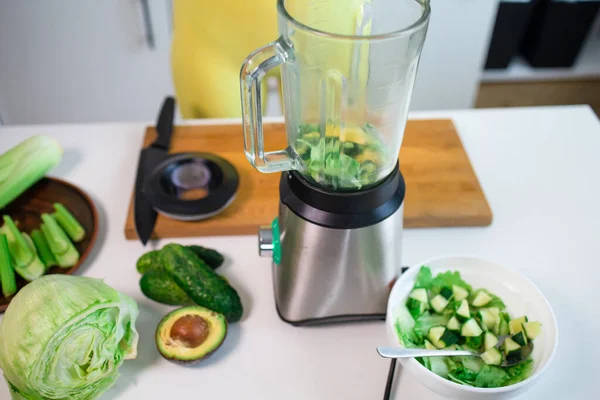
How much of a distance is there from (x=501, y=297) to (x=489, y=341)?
3.7 inches

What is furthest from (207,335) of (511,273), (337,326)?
(511,273)

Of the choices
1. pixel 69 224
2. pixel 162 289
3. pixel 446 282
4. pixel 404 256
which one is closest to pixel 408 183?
pixel 404 256

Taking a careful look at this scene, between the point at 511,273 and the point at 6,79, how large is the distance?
6.77 feet

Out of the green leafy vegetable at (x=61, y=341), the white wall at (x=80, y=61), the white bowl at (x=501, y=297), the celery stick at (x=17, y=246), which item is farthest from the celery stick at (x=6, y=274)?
the white wall at (x=80, y=61)

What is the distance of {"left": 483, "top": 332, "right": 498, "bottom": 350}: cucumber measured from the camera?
68 centimetres

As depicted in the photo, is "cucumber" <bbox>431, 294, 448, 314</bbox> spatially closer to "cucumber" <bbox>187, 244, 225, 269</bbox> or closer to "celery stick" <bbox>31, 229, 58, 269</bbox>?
"cucumber" <bbox>187, 244, 225, 269</bbox>

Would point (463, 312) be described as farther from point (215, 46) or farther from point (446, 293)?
point (215, 46)

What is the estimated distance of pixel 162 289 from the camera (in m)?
0.76

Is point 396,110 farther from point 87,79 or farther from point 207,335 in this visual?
point 87,79

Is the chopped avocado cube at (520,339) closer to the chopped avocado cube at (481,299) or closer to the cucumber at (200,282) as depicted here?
the chopped avocado cube at (481,299)

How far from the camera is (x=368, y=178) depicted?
2.19ft

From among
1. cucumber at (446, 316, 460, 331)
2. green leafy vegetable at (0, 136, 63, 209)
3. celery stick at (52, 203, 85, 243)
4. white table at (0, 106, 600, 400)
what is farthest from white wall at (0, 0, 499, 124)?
cucumber at (446, 316, 460, 331)

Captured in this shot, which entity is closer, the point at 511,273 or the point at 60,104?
the point at 511,273

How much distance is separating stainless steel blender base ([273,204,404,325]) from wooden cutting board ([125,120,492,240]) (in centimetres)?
19
